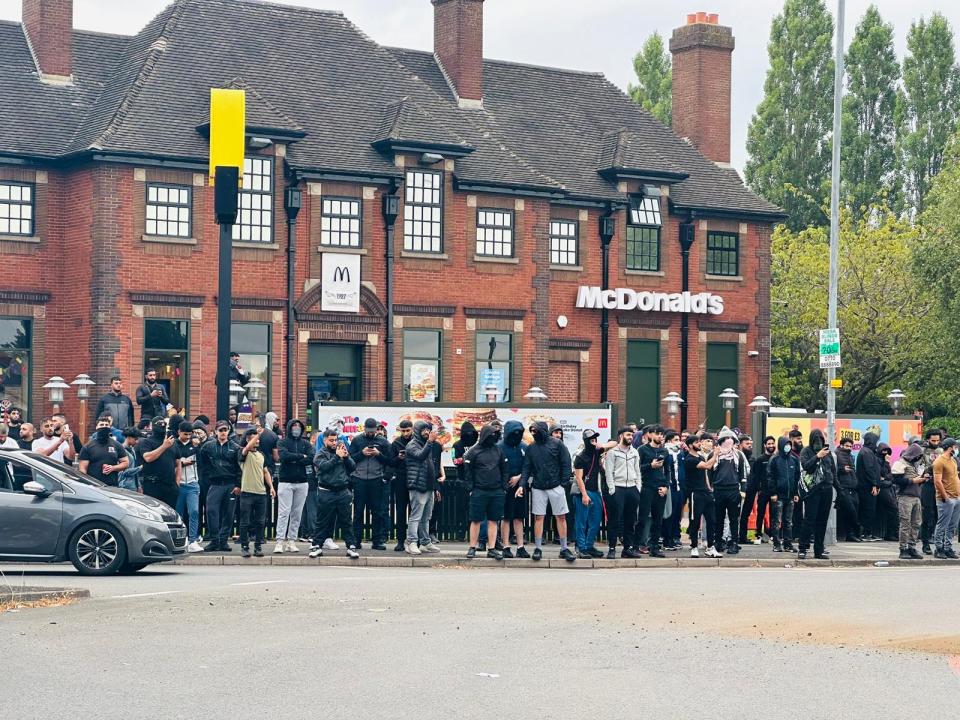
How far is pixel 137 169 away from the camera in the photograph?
35.7m

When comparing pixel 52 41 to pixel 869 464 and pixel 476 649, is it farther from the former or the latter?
pixel 476 649

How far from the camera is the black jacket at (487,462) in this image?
21359mm

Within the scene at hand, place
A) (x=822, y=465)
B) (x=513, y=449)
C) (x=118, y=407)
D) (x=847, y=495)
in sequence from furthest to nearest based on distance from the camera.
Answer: (x=118, y=407)
(x=847, y=495)
(x=822, y=465)
(x=513, y=449)

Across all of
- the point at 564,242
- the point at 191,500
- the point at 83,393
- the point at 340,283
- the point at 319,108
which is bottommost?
the point at 191,500

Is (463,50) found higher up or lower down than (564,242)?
higher up

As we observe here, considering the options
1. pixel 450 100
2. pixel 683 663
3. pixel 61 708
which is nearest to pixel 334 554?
pixel 683 663

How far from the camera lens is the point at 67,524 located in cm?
1867

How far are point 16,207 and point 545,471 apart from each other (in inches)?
755

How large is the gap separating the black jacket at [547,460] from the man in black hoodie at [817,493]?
378cm

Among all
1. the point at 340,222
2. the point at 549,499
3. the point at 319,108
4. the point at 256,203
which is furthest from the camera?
the point at 319,108

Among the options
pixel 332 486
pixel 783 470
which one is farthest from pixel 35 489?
pixel 783 470

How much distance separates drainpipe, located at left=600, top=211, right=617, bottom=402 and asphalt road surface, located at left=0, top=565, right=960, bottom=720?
23832 mm

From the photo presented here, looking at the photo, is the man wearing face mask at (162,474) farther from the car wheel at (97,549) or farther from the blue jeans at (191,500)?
the car wheel at (97,549)

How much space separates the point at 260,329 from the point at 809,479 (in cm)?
1685
